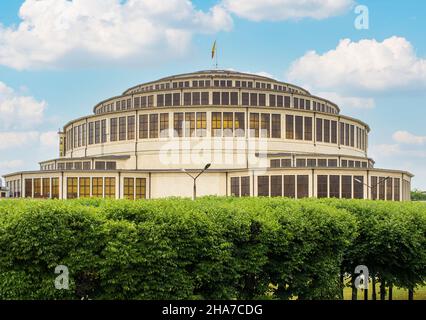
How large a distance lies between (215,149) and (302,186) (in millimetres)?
16523

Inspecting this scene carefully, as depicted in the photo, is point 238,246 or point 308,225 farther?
point 308,225

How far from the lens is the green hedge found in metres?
18.7

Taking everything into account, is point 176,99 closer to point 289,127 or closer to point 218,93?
point 218,93

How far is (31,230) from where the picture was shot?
18.3 metres

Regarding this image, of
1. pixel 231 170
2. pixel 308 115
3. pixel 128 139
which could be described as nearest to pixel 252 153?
pixel 231 170

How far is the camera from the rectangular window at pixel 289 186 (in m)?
71.7

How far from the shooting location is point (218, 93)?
86.1 meters

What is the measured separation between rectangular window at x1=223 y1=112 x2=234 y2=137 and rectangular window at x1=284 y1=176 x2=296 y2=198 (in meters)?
14.1

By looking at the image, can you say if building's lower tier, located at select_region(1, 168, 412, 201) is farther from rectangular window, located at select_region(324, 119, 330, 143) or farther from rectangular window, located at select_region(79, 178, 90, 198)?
rectangular window, located at select_region(324, 119, 330, 143)

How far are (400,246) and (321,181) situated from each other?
39.8 m

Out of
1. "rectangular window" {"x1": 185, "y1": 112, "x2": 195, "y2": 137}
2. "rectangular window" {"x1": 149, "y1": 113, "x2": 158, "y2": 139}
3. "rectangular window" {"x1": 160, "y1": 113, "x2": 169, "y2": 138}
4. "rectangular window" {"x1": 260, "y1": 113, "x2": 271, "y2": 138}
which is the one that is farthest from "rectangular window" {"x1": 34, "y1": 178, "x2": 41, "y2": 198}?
"rectangular window" {"x1": 260, "y1": 113, "x2": 271, "y2": 138}

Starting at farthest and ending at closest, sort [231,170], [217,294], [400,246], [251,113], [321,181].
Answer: [251,113] < [231,170] < [321,181] < [400,246] < [217,294]
